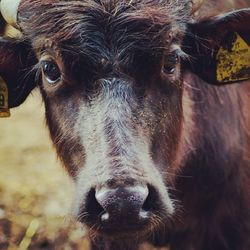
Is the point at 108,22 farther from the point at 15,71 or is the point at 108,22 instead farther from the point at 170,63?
the point at 15,71

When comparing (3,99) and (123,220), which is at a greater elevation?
(123,220)

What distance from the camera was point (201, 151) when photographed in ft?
19.5

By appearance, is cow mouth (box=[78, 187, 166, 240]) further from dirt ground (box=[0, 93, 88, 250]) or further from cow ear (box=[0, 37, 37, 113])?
dirt ground (box=[0, 93, 88, 250])

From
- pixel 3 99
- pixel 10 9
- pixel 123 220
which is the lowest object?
pixel 3 99

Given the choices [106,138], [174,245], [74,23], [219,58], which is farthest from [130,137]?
[174,245]

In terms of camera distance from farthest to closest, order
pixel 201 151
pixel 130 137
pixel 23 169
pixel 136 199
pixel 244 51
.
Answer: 1. pixel 23 169
2. pixel 201 151
3. pixel 244 51
4. pixel 130 137
5. pixel 136 199

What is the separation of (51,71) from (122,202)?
1.07m

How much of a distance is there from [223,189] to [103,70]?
154 centimetres

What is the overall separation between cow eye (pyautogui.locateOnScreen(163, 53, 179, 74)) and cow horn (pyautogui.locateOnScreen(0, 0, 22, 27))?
3.07ft

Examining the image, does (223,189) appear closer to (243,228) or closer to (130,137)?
(243,228)

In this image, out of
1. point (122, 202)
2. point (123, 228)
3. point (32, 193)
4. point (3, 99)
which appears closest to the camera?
point (122, 202)

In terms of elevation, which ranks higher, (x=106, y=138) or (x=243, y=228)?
(x=106, y=138)

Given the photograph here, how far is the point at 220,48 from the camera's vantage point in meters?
5.43

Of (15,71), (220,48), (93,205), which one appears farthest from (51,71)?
(220,48)
